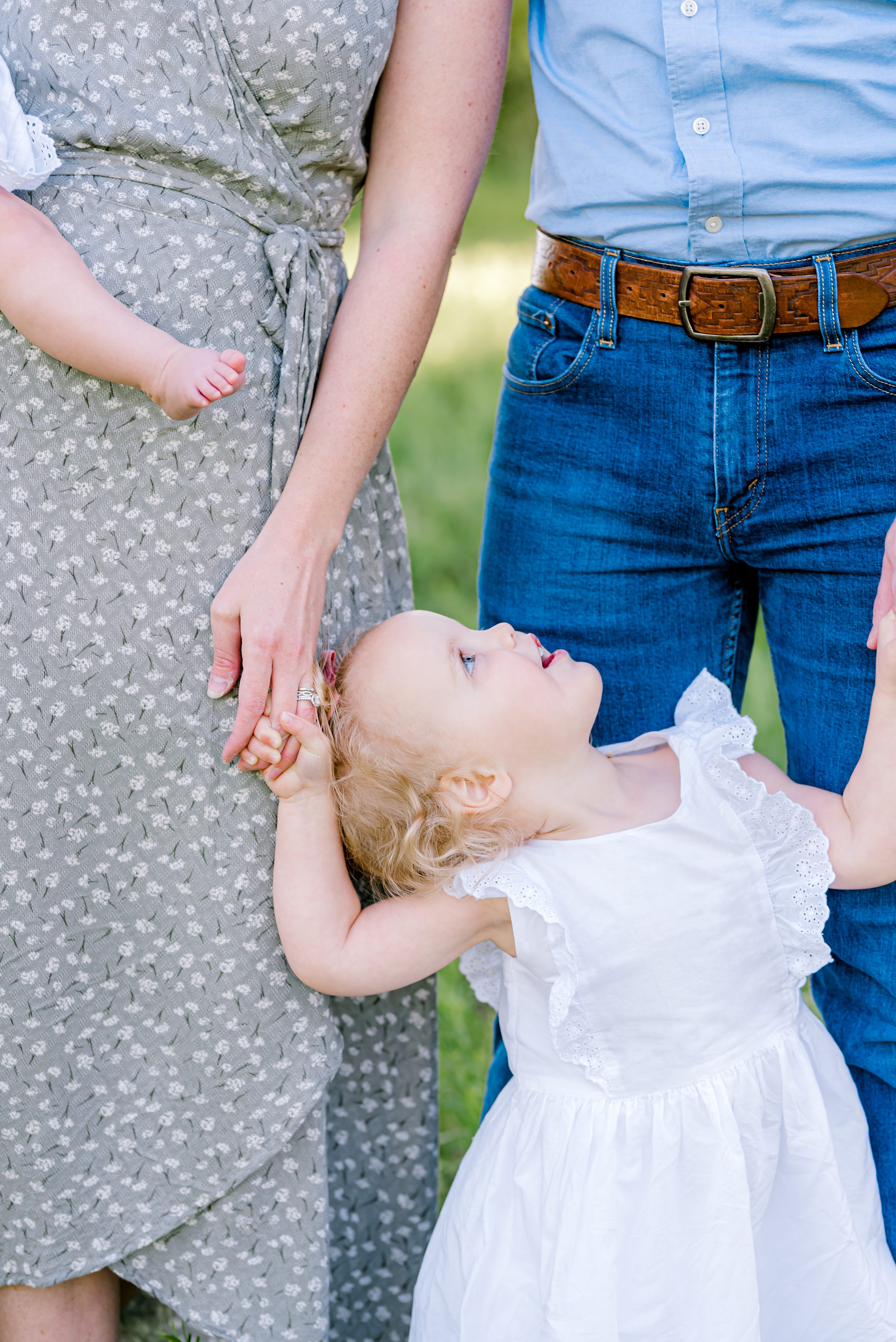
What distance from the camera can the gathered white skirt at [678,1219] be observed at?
5.00 feet

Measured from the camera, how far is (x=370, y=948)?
156 cm

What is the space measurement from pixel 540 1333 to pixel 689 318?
4.06 ft

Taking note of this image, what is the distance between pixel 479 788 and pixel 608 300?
24.6 inches

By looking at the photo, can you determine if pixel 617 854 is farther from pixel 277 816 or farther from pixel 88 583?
pixel 88 583

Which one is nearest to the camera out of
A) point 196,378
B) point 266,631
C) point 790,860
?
point 196,378

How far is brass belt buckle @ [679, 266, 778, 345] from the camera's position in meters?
1.49

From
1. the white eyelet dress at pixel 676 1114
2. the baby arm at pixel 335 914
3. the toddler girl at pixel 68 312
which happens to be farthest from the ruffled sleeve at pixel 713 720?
the toddler girl at pixel 68 312

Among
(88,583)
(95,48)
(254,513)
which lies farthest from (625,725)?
(95,48)

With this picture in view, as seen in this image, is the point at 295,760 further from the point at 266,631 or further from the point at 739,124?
the point at 739,124

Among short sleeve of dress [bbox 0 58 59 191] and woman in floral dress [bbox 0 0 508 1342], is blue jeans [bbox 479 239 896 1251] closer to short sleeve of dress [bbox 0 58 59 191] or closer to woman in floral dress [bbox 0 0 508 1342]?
woman in floral dress [bbox 0 0 508 1342]

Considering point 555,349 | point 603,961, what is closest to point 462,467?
point 555,349

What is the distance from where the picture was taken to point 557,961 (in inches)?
59.2

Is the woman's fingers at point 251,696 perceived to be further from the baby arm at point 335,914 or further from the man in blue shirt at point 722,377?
the man in blue shirt at point 722,377

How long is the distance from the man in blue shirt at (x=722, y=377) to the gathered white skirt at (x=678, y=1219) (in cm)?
12
